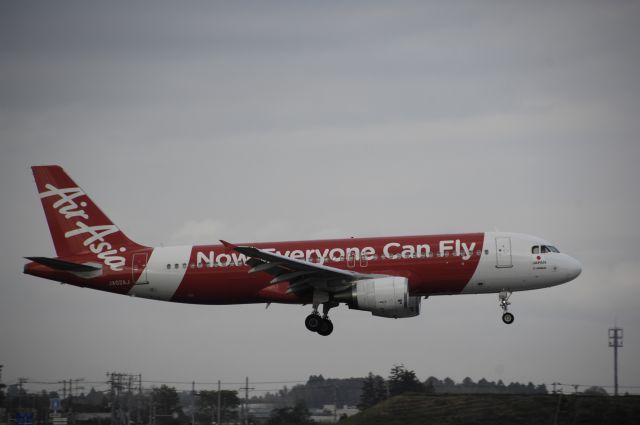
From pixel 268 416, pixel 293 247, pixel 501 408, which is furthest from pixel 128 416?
pixel 501 408

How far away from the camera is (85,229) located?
5609 cm

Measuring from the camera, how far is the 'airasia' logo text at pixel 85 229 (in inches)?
2153

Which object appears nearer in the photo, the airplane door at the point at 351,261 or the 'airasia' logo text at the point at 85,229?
the airplane door at the point at 351,261

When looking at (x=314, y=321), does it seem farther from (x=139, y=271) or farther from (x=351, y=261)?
(x=139, y=271)

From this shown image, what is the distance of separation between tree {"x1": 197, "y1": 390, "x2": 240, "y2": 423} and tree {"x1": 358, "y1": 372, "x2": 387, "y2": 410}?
741 centimetres

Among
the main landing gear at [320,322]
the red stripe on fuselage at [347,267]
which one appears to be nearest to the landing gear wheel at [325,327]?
the main landing gear at [320,322]

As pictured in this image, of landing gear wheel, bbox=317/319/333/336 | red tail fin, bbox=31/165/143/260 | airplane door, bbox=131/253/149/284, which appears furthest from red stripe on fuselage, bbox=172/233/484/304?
red tail fin, bbox=31/165/143/260

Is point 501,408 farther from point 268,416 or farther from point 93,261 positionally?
point 93,261

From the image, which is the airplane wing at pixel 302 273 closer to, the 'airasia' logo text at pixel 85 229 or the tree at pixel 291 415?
the 'airasia' logo text at pixel 85 229

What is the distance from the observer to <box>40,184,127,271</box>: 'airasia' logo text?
54688 millimetres

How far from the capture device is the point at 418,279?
50.2 meters

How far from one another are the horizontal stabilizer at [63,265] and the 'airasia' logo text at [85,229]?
1.02 m

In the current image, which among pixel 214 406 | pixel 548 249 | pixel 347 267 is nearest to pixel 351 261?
pixel 347 267

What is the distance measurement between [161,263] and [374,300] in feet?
40.1
